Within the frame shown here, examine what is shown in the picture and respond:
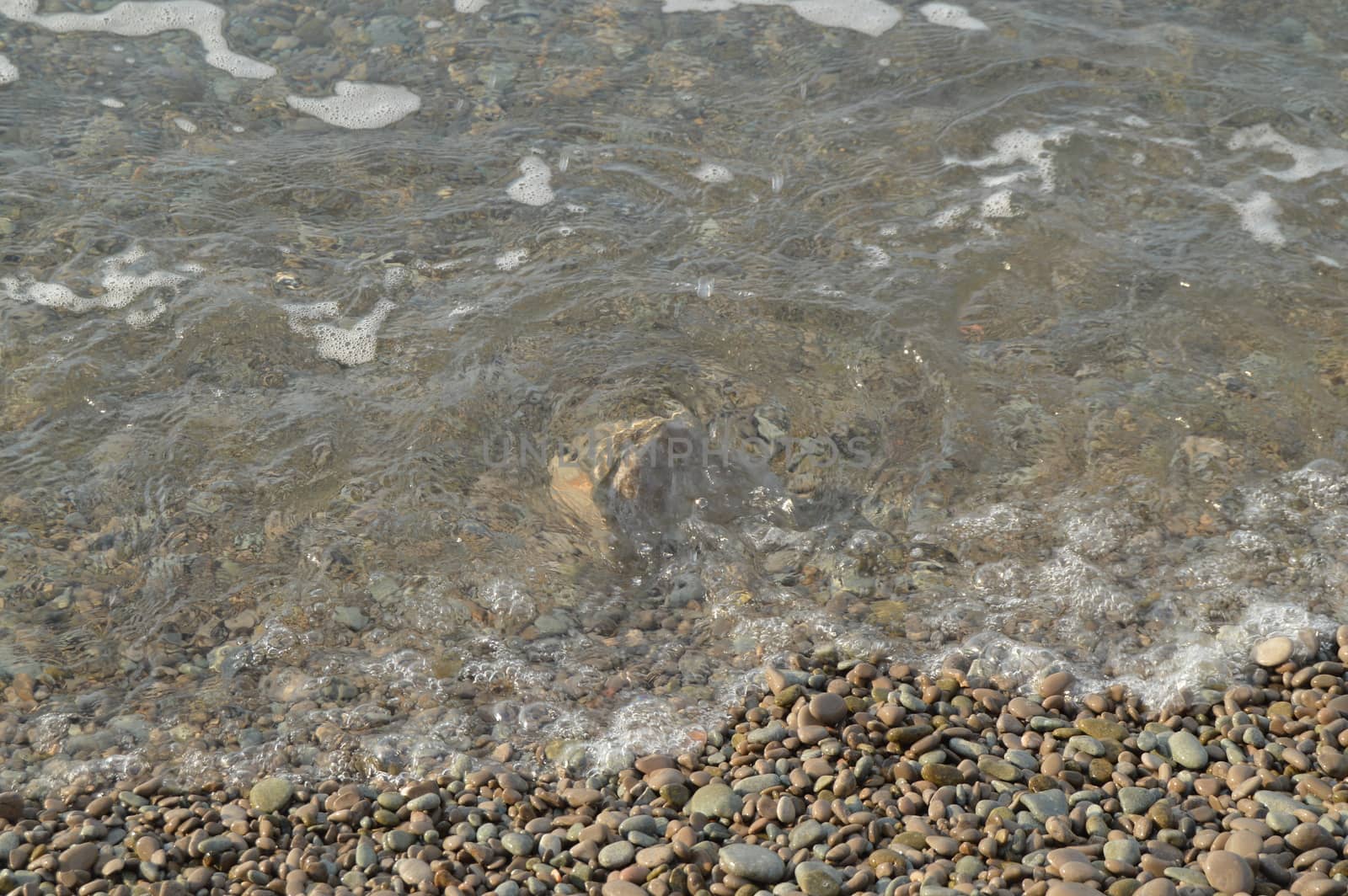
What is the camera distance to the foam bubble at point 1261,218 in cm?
569

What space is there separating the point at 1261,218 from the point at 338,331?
4.63 metres

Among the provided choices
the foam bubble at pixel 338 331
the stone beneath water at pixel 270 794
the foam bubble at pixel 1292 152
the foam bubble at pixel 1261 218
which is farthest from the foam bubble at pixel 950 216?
the stone beneath water at pixel 270 794

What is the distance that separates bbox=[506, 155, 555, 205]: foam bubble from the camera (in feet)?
20.0

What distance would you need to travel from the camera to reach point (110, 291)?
5.44m

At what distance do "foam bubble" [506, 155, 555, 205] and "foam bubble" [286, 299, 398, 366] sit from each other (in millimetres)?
1071

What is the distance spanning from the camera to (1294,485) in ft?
14.4

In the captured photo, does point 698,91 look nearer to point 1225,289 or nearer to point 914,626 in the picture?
point 1225,289

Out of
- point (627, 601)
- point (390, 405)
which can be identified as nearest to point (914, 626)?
point (627, 601)

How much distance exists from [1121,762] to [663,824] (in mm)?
1330

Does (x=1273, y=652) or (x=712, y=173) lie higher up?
(x=712, y=173)

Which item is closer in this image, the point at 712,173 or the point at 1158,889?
the point at 1158,889

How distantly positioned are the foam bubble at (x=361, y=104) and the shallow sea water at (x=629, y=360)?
32 millimetres

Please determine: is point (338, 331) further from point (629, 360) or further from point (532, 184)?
point (532, 184)

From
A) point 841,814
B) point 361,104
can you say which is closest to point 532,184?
point 361,104
